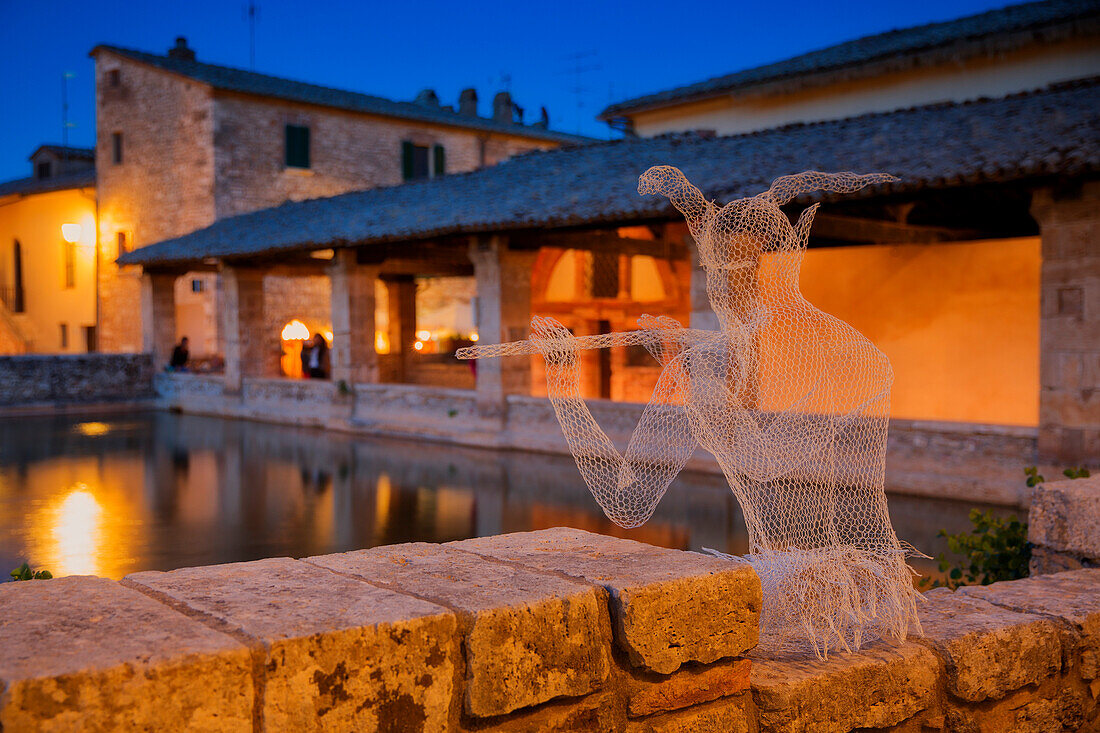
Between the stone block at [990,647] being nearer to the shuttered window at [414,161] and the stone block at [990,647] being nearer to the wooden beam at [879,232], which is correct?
the wooden beam at [879,232]

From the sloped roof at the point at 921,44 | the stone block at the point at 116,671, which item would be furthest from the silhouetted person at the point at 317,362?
the stone block at the point at 116,671

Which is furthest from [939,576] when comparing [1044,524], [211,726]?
[211,726]

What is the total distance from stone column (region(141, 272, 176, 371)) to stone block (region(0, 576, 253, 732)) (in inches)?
803

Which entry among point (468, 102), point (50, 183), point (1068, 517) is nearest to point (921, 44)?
point (1068, 517)

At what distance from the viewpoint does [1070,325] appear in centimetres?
896

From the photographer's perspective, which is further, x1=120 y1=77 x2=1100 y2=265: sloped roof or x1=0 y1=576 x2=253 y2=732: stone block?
x1=120 y1=77 x2=1100 y2=265: sloped roof

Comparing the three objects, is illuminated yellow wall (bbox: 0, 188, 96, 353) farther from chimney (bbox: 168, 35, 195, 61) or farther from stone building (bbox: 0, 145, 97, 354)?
chimney (bbox: 168, 35, 195, 61)

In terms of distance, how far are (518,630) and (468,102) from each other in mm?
31655

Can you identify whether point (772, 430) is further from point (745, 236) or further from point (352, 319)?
point (352, 319)

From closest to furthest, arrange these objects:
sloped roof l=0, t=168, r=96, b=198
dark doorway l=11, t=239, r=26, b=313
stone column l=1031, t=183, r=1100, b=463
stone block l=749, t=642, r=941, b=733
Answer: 1. stone block l=749, t=642, r=941, b=733
2. stone column l=1031, t=183, r=1100, b=463
3. sloped roof l=0, t=168, r=96, b=198
4. dark doorway l=11, t=239, r=26, b=313

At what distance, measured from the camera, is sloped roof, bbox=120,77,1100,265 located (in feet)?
30.0

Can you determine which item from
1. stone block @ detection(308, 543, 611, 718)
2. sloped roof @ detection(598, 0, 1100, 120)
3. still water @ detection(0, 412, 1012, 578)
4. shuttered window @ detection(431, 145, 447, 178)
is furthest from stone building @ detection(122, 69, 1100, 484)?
shuttered window @ detection(431, 145, 447, 178)

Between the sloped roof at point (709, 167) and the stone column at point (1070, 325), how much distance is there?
25.6 inches

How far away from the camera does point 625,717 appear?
2184 millimetres
